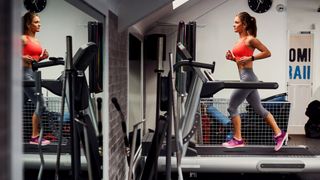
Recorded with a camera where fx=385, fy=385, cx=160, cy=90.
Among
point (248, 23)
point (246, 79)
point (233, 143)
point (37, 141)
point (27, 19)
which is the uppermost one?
point (248, 23)

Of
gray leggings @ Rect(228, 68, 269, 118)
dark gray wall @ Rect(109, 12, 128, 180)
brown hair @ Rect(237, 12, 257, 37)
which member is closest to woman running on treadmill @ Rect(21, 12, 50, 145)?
dark gray wall @ Rect(109, 12, 128, 180)

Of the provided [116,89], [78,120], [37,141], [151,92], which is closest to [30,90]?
[37,141]

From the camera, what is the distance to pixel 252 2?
673 cm

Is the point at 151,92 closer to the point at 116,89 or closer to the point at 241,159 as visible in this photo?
the point at 241,159

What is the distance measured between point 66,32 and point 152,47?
461 centimetres

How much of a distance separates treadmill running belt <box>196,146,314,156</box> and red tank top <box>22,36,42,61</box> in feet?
10.8

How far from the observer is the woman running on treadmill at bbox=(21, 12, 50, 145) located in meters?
1.55

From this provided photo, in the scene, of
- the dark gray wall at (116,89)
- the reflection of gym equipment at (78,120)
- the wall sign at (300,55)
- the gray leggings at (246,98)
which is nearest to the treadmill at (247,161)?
the gray leggings at (246,98)

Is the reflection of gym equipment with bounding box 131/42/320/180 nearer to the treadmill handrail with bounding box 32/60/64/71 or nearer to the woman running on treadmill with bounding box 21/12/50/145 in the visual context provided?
the treadmill handrail with bounding box 32/60/64/71

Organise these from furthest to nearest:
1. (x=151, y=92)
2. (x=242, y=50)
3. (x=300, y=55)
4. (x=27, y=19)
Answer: (x=300, y=55) → (x=151, y=92) → (x=242, y=50) → (x=27, y=19)

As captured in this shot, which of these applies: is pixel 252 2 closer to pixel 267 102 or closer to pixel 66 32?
pixel 267 102

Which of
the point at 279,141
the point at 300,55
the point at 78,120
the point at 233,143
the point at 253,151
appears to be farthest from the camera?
the point at 300,55

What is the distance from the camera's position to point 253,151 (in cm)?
488

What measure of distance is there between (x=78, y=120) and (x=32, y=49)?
0.66 m
